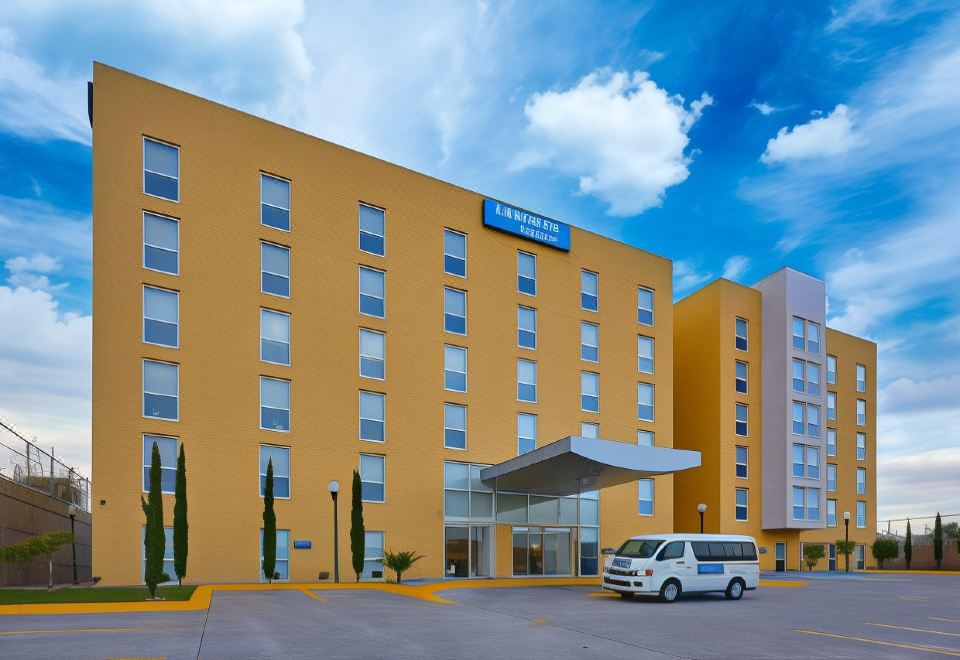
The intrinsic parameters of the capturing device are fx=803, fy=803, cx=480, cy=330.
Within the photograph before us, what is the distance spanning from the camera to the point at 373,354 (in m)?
32.6

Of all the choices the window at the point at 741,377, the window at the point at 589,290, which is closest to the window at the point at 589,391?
the window at the point at 589,290

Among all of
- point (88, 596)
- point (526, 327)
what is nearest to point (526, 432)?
point (526, 327)

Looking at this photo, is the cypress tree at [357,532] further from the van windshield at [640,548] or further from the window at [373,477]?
the van windshield at [640,548]

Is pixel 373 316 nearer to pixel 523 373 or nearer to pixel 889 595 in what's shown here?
pixel 523 373

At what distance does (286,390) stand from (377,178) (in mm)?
9642

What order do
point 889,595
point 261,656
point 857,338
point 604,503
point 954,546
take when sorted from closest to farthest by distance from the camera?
point 261,656
point 889,595
point 604,503
point 954,546
point 857,338

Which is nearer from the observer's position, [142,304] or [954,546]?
[142,304]

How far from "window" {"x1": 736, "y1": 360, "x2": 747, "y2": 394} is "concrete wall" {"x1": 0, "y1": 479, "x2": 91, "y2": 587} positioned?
1388 inches

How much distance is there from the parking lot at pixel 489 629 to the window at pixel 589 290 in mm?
18140

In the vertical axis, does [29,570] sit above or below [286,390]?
below

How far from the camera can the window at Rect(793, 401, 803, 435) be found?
154 ft

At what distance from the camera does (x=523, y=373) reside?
36.8 meters

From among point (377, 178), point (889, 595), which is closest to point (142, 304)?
point (377, 178)

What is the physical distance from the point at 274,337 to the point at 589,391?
52.2 ft
